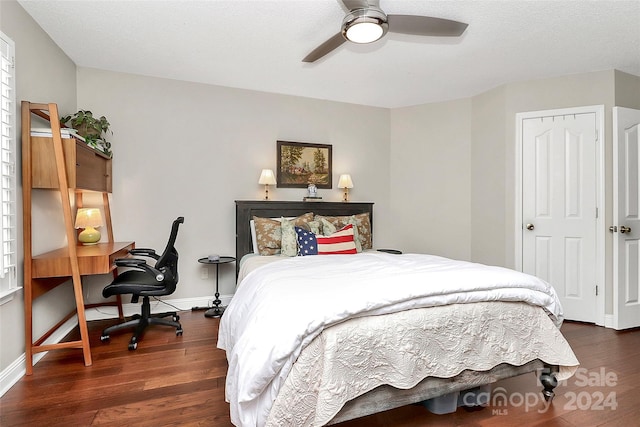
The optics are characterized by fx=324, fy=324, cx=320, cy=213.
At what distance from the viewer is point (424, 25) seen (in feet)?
6.91

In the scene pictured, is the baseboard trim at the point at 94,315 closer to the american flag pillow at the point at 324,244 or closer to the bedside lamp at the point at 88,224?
the bedside lamp at the point at 88,224

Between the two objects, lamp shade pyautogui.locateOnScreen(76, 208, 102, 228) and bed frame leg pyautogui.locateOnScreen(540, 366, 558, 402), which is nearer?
bed frame leg pyautogui.locateOnScreen(540, 366, 558, 402)

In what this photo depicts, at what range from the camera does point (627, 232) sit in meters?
3.23

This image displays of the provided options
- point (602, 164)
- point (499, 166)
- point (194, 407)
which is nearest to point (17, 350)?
point (194, 407)

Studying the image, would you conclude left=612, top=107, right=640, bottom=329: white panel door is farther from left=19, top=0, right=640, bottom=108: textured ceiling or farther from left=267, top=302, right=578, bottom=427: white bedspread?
left=267, top=302, right=578, bottom=427: white bedspread

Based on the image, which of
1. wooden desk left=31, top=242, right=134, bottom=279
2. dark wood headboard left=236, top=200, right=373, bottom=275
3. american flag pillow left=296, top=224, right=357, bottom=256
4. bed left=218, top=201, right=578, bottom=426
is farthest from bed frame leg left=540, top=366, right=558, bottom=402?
wooden desk left=31, top=242, right=134, bottom=279

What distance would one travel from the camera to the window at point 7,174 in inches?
79.9

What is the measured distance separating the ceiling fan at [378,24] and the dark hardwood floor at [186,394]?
227cm

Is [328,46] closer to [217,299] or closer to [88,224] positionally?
[88,224]

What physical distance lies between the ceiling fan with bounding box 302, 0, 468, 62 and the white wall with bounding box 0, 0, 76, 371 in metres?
2.19

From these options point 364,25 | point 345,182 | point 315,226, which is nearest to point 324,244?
point 315,226

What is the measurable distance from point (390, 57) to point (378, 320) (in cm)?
251

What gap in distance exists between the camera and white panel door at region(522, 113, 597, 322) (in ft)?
10.9

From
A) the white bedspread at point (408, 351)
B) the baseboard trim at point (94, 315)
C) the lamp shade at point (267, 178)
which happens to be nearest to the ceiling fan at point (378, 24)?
the white bedspread at point (408, 351)
